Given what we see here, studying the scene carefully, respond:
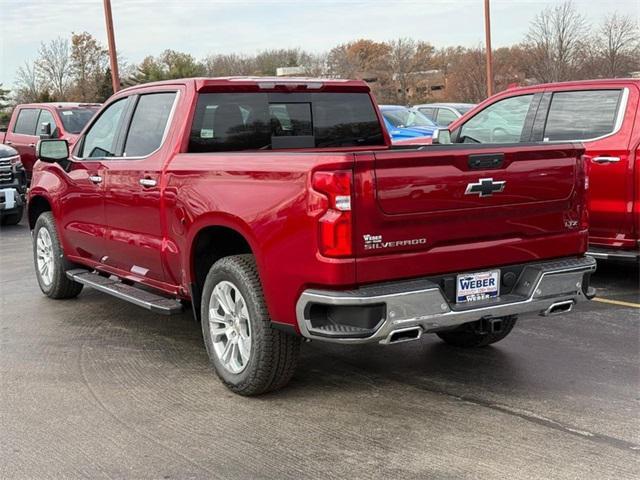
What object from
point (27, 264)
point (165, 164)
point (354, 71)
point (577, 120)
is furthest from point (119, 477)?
point (354, 71)

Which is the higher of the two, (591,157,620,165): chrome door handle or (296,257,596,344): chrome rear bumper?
(591,157,620,165): chrome door handle

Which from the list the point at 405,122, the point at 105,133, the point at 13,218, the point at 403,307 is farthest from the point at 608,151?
the point at 405,122

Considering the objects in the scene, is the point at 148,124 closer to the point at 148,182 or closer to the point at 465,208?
the point at 148,182

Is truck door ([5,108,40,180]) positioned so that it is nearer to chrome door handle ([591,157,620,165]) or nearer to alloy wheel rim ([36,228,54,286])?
alloy wheel rim ([36,228,54,286])

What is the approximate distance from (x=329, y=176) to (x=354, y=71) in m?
60.0

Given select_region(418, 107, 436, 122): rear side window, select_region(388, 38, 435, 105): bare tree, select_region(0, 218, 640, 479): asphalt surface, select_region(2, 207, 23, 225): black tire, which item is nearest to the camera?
select_region(0, 218, 640, 479): asphalt surface

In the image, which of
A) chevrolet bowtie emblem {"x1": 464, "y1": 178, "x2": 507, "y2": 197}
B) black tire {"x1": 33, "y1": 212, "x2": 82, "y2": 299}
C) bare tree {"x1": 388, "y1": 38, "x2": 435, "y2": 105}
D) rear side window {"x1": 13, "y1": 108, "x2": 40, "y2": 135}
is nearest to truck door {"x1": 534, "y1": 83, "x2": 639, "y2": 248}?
chevrolet bowtie emblem {"x1": 464, "y1": 178, "x2": 507, "y2": 197}

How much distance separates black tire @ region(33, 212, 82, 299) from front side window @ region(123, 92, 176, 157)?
1.70m

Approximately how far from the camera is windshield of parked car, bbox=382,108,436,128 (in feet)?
58.7

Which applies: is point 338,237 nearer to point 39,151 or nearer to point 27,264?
point 39,151

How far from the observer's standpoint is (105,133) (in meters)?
6.59

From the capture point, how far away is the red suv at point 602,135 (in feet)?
23.7

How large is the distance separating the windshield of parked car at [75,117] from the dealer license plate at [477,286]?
12.5 m

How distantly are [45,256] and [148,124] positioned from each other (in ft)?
8.37
